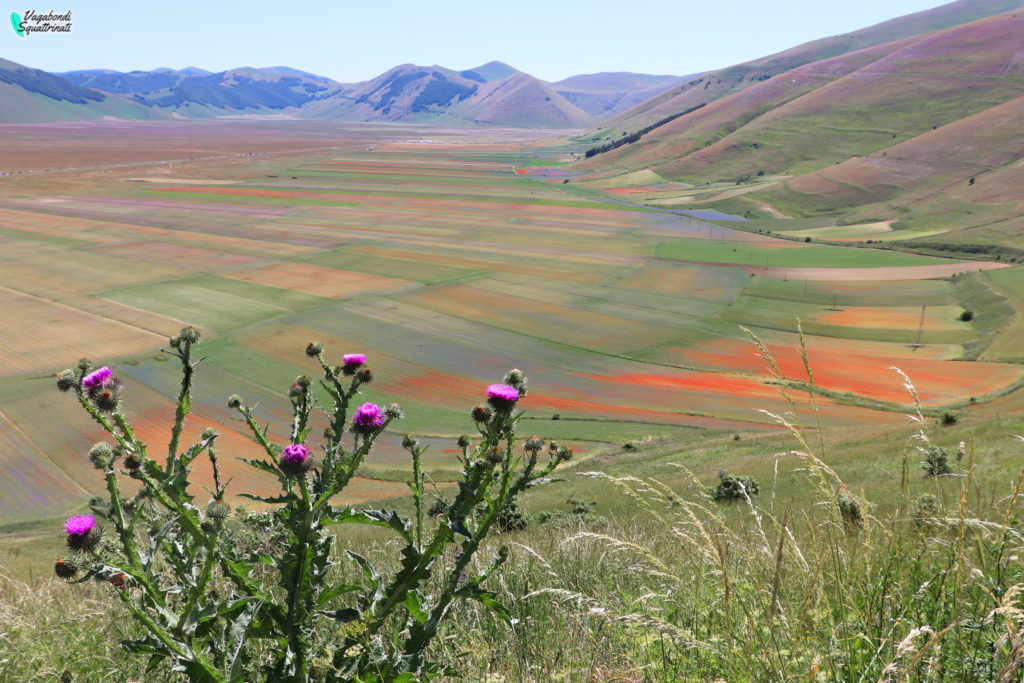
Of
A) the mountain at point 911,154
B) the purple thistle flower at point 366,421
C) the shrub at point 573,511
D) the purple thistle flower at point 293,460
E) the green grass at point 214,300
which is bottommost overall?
the shrub at point 573,511

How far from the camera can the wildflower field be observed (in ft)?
13.0

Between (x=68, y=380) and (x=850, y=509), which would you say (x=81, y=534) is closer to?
(x=68, y=380)

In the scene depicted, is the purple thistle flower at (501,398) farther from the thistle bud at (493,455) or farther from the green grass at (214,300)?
the green grass at (214,300)

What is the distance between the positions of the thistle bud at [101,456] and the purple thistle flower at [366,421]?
1587mm

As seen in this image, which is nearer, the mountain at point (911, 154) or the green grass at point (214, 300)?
the green grass at point (214, 300)

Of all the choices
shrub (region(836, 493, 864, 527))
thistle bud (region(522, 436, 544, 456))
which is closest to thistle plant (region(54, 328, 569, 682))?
thistle bud (region(522, 436, 544, 456))

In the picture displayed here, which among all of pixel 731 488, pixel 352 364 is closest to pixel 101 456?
pixel 352 364

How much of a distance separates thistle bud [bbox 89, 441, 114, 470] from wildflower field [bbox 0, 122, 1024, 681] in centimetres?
142

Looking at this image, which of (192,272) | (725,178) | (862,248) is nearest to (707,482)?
(192,272)

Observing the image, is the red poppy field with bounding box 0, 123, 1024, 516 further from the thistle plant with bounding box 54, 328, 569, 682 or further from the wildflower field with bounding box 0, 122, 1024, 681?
the thistle plant with bounding box 54, 328, 569, 682

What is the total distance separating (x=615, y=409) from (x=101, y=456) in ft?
135

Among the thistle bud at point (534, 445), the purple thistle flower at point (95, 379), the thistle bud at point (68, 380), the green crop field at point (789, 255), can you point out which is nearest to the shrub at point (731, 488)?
the thistle bud at point (534, 445)

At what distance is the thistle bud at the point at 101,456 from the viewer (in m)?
4.07

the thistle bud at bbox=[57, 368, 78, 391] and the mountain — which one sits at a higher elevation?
the mountain
